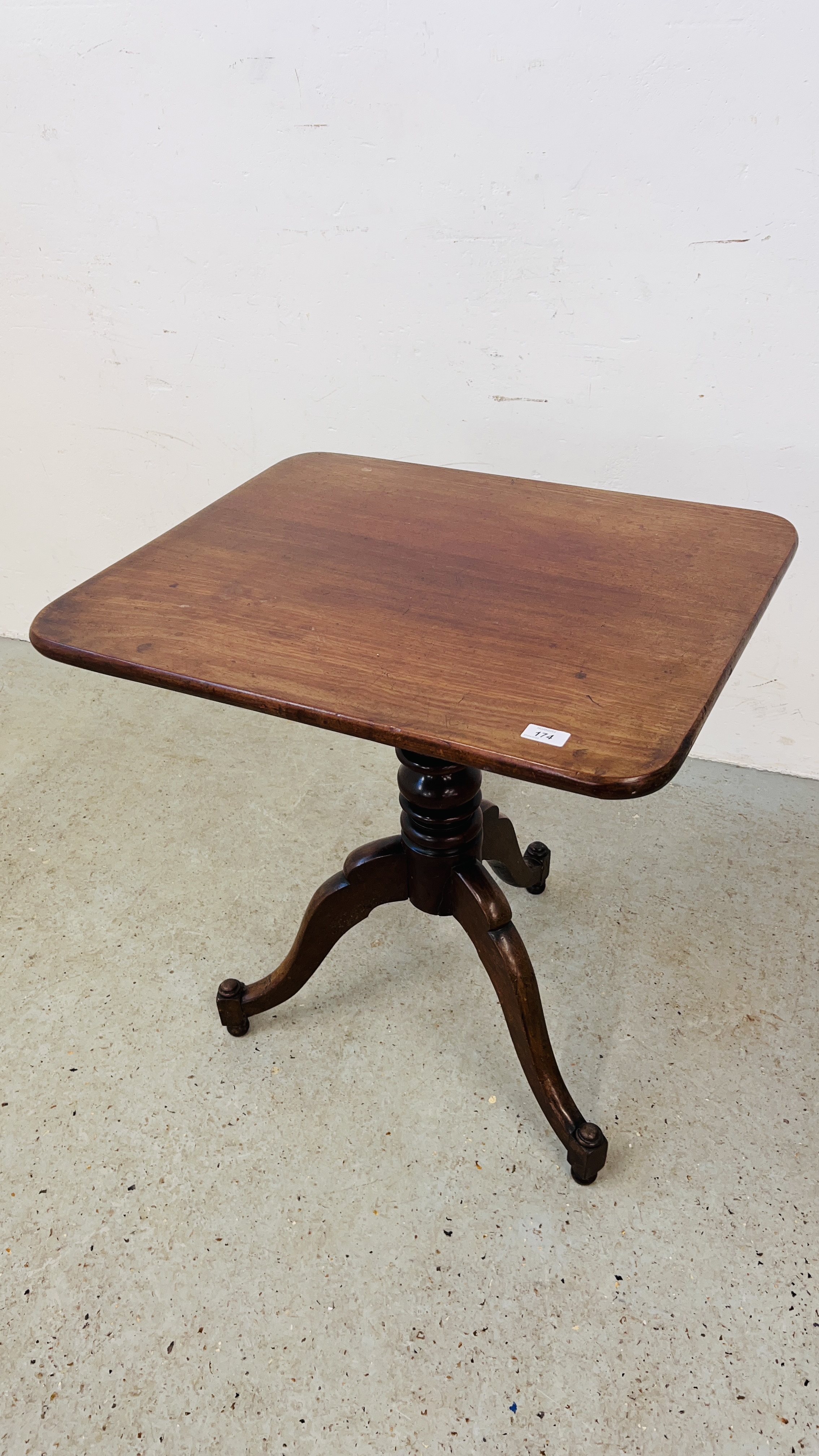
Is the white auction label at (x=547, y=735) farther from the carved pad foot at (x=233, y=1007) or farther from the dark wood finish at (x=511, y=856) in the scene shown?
the carved pad foot at (x=233, y=1007)

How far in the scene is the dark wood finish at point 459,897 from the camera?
49.5 inches

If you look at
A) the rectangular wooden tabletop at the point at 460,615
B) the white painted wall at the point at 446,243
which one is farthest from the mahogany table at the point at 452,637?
the white painted wall at the point at 446,243

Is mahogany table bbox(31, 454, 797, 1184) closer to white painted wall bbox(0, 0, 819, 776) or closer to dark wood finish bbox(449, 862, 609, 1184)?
dark wood finish bbox(449, 862, 609, 1184)

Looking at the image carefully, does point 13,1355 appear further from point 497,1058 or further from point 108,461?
point 108,461

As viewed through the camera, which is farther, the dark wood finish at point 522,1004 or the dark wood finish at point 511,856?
the dark wood finish at point 511,856

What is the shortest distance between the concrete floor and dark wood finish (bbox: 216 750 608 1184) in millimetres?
109

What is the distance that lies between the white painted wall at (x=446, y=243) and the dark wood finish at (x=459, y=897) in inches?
33.8

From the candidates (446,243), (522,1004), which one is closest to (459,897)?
(522,1004)

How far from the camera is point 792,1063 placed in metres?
1.45

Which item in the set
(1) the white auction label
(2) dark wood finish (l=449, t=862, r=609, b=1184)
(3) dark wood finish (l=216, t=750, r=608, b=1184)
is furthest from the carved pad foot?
(1) the white auction label

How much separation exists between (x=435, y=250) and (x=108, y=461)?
929mm

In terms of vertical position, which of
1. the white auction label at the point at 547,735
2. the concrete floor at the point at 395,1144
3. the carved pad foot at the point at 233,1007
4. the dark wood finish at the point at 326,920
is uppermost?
the white auction label at the point at 547,735

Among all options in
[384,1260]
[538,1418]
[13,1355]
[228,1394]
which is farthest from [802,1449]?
[13,1355]

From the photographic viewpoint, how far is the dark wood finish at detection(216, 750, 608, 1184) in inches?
49.5
